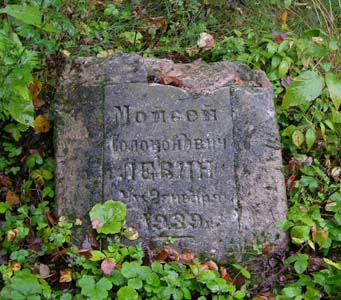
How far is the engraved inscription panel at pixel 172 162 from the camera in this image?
2879 mm

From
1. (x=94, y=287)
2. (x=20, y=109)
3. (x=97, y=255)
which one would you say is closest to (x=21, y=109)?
(x=20, y=109)

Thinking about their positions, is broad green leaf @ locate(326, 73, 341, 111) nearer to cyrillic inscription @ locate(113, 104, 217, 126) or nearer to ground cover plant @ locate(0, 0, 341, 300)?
ground cover plant @ locate(0, 0, 341, 300)

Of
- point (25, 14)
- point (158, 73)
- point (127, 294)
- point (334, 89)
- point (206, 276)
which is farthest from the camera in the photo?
point (158, 73)

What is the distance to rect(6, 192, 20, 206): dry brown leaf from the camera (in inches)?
121

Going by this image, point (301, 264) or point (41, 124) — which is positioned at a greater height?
point (41, 124)

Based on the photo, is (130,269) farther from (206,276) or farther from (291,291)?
(291,291)

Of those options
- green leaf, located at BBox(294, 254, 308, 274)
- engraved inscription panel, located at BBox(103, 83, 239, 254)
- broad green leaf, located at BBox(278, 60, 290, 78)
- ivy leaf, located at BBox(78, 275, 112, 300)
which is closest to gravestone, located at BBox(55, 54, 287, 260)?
engraved inscription panel, located at BBox(103, 83, 239, 254)

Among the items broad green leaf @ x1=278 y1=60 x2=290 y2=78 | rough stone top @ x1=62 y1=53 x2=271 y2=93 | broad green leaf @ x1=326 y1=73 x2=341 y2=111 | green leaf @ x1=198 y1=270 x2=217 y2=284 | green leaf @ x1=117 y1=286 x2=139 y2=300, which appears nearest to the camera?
broad green leaf @ x1=326 y1=73 x2=341 y2=111

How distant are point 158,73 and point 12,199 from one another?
1.12 meters

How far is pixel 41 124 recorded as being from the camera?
328cm

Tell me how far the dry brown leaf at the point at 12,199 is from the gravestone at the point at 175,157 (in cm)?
27

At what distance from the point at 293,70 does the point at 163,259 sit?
5.60 ft

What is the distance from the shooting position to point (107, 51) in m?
3.76

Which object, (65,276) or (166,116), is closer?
(65,276)
